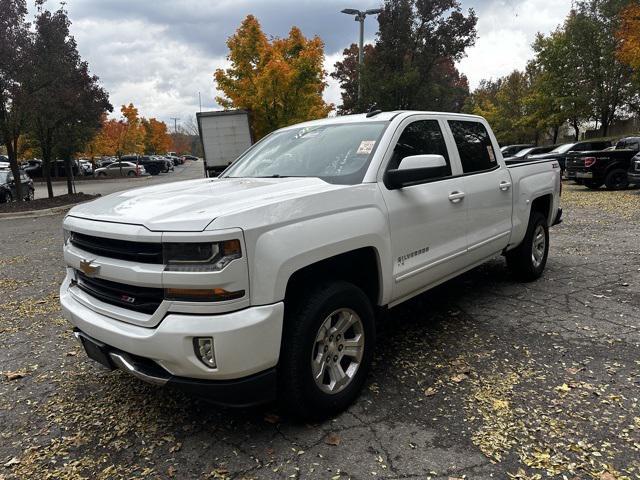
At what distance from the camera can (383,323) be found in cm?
462

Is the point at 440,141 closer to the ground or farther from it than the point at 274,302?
farther from it

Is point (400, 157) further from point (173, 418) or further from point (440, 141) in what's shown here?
point (173, 418)

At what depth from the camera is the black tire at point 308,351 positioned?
8.73 ft

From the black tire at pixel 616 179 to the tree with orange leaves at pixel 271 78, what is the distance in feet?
37.4

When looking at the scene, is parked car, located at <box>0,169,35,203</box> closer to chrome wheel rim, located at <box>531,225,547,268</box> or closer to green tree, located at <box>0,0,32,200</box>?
green tree, located at <box>0,0,32,200</box>

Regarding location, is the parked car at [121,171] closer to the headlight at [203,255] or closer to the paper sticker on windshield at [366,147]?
the paper sticker on windshield at [366,147]

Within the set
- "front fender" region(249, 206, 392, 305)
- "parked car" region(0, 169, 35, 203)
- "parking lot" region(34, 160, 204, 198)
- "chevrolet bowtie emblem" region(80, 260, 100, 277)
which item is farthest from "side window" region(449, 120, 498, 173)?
"parking lot" region(34, 160, 204, 198)


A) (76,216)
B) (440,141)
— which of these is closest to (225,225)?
(76,216)

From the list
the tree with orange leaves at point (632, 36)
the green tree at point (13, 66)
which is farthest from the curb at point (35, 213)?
the tree with orange leaves at point (632, 36)

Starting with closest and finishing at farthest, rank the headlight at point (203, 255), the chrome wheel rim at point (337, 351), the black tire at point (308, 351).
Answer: the headlight at point (203, 255) < the black tire at point (308, 351) < the chrome wheel rim at point (337, 351)

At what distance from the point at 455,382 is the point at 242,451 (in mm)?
1532

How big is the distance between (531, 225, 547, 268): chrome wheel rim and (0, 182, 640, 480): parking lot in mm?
761

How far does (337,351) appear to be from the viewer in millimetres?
2998

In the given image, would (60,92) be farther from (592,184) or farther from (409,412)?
(592,184)
